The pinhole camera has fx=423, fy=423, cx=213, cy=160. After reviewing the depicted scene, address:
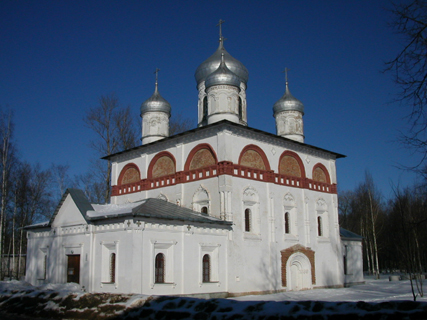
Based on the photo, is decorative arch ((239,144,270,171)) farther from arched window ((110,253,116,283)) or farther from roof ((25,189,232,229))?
arched window ((110,253,116,283))

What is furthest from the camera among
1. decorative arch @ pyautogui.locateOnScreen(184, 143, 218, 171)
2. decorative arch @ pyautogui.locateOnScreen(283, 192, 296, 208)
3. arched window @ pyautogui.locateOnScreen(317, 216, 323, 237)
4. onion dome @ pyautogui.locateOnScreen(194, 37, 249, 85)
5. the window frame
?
onion dome @ pyautogui.locateOnScreen(194, 37, 249, 85)

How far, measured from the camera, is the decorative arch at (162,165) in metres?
17.8

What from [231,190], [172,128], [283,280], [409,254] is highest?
[172,128]

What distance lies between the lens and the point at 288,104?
21.5 meters

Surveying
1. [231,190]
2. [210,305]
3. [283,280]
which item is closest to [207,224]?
[231,190]

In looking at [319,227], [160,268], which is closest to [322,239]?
[319,227]

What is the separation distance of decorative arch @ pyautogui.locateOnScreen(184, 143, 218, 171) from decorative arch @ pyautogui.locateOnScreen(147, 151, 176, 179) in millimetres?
960

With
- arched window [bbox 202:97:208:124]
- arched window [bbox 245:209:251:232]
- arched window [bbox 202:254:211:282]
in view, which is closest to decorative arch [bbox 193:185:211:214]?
arched window [bbox 245:209:251:232]

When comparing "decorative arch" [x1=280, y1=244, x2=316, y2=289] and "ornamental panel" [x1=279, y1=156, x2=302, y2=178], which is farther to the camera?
"ornamental panel" [x1=279, y1=156, x2=302, y2=178]

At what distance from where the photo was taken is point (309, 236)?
18188mm

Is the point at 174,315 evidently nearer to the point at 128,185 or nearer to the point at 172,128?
the point at 128,185

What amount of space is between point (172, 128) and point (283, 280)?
616 inches

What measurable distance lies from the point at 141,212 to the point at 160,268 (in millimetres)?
1918

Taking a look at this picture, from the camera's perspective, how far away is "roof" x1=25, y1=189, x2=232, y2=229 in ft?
42.3
